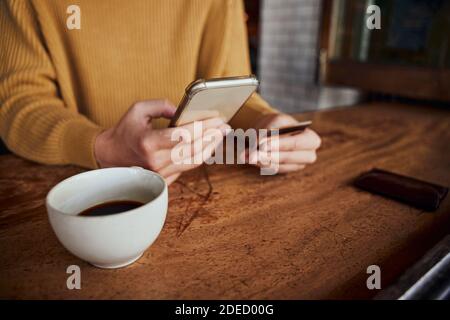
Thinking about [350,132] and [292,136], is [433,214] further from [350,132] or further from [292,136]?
[350,132]

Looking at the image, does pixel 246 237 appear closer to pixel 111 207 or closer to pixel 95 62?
pixel 111 207

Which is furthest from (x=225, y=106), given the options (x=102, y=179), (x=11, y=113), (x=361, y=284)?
(x=11, y=113)

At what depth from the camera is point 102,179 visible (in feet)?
2.01

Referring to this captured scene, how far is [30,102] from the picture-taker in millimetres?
998

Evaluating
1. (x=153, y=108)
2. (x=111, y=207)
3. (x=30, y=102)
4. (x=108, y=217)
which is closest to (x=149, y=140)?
(x=153, y=108)

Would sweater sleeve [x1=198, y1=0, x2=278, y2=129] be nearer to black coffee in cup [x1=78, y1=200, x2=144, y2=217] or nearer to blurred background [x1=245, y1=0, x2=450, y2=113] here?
black coffee in cup [x1=78, y1=200, x2=144, y2=217]

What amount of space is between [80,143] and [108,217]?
0.49 meters

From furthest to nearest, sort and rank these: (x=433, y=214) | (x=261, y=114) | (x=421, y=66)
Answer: (x=421, y=66) < (x=261, y=114) < (x=433, y=214)

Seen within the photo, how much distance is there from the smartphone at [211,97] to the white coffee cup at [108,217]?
185 mm

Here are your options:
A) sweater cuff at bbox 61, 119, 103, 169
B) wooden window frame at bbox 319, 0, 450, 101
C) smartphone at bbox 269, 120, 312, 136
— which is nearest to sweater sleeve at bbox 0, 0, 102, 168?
sweater cuff at bbox 61, 119, 103, 169

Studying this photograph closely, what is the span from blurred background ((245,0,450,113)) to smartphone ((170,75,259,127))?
1861mm

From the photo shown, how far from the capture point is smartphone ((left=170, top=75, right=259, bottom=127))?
0.68 m

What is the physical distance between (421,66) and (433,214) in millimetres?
1793
